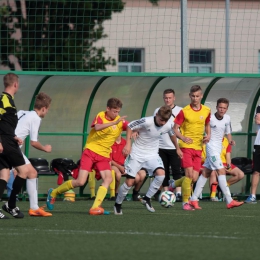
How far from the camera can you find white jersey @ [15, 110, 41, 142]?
37.7 feet

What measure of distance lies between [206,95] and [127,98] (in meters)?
1.68

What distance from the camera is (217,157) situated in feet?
46.7

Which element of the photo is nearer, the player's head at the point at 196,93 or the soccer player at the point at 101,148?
the soccer player at the point at 101,148

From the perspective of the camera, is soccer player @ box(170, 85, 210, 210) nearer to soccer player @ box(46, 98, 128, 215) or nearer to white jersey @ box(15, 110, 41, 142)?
soccer player @ box(46, 98, 128, 215)

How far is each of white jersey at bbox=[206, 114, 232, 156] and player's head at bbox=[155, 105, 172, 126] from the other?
228cm

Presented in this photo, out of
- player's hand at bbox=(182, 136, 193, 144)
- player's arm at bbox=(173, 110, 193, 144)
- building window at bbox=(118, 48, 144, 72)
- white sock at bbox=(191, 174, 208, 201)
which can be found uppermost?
building window at bbox=(118, 48, 144, 72)

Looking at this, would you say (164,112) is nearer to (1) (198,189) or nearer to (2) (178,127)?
(2) (178,127)

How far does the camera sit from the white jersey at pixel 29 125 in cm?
1150

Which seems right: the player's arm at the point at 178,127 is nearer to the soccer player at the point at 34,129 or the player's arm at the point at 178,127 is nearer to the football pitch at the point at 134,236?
the football pitch at the point at 134,236

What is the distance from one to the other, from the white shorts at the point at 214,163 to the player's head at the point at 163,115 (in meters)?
2.04

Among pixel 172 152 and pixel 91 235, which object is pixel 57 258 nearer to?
pixel 91 235

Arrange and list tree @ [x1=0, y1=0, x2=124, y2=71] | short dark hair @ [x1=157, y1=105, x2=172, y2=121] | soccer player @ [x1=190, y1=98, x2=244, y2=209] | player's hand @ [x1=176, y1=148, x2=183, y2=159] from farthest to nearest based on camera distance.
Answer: tree @ [x1=0, y1=0, x2=124, y2=71]
soccer player @ [x1=190, y1=98, x2=244, y2=209]
player's hand @ [x1=176, y1=148, x2=183, y2=159]
short dark hair @ [x1=157, y1=105, x2=172, y2=121]

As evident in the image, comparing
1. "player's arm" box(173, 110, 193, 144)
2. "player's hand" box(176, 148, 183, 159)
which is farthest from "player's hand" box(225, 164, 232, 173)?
"player's hand" box(176, 148, 183, 159)

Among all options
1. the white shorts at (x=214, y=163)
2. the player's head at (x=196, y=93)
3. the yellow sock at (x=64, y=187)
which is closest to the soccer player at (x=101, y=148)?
the yellow sock at (x=64, y=187)
